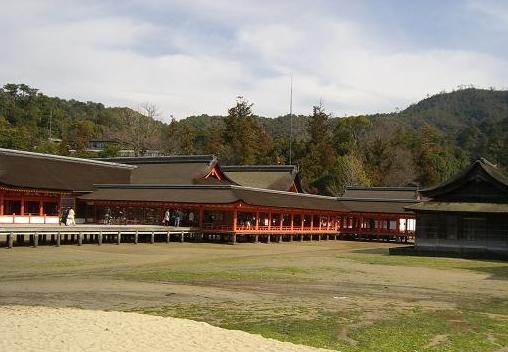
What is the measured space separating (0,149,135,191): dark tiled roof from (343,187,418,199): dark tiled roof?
26.9 meters

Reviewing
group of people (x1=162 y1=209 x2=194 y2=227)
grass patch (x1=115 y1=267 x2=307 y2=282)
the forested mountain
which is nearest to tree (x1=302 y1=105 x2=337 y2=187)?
the forested mountain

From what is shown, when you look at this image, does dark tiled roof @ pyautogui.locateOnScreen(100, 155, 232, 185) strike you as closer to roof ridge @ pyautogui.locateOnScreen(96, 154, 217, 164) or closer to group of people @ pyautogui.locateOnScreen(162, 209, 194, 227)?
roof ridge @ pyautogui.locateOnScreen(96, 154, 217, 164)

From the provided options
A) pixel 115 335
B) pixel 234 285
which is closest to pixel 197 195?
pixel 234 285

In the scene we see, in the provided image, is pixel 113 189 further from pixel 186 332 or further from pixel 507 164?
pixel 507 164

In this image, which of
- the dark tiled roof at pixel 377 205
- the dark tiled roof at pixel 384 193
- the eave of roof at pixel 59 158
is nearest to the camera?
the eave of roof at pixel 59 158

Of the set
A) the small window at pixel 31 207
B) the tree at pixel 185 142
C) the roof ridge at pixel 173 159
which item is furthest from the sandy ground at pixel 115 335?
the tree at pixel 185 142

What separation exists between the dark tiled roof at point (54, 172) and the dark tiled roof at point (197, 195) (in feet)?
6.94

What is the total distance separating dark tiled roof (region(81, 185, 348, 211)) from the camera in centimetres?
4378

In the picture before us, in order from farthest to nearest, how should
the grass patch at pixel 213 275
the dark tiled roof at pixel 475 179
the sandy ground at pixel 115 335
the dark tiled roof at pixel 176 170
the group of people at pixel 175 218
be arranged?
the dark tiled roof at pixel 176 170
the group of people at pixel 175 218
the dark tiled roof at pixel 475 179
the grass patch at pixel 213 275
the sandy ground at pixel 115 335

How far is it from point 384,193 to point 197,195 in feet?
97.1

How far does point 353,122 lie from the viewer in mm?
110875

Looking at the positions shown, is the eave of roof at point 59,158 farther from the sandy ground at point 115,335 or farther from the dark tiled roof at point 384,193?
the sandy ground at point 115,335

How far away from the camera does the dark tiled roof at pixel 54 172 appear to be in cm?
4216

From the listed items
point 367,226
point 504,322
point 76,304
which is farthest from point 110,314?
point 367,226
